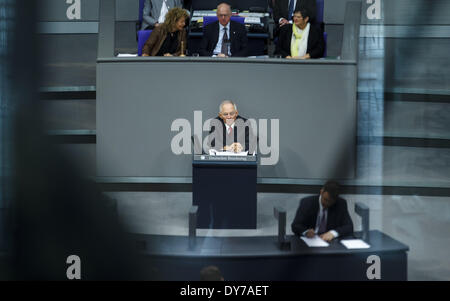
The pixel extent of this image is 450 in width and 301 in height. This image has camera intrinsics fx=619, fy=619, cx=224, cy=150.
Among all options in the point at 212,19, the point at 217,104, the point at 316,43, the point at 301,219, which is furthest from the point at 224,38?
the point at 301,219

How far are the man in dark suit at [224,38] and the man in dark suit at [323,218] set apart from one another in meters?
1.88

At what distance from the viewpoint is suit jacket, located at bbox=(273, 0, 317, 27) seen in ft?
6.81

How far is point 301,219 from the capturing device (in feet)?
1.84

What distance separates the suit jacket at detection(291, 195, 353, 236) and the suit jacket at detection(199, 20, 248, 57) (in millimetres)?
1869

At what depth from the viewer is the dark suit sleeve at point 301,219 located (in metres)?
0.55

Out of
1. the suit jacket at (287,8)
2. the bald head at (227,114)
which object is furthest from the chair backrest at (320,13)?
the bald head at (227,114)

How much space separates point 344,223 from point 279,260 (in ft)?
0.22

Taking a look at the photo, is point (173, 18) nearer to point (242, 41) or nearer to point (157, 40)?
point (157, 40)

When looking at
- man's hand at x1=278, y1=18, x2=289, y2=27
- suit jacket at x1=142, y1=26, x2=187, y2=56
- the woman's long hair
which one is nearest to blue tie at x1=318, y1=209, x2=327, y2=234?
suit jacket at x1=142, y1=26, x2=187, y2=56

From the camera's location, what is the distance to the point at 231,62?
207cm

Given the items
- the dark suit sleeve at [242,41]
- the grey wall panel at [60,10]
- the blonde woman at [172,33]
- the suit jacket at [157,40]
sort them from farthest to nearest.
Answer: the dark suit sleeve at [242,41] → the blonde woman at [172,33] → the suit jacket at [157,40] → the grey wall panel at [60,10]

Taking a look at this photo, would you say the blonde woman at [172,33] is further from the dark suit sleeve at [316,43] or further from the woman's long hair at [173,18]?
the dark suit sleeve at [316,43]
